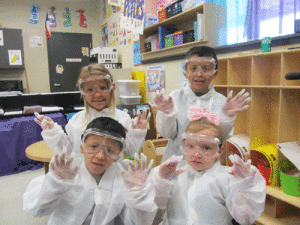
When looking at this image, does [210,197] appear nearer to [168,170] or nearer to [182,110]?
[168,170]

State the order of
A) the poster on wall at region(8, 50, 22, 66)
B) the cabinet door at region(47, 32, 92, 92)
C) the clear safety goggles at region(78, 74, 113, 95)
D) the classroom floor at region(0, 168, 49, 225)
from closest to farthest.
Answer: the clear safety goggles at region(78, 74, 113, 95), the classroom floor at region(0, 168, 49, 225), the poster on wall at region(8, 50, 22, 66), the cabinet door at region(47, 32, 92, 92)

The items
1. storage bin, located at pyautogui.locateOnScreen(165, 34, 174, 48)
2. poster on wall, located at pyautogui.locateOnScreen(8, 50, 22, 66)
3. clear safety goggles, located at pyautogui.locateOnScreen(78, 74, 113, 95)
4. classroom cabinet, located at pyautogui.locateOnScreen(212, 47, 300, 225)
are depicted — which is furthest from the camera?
poster on wall, located at pyautogui.locateOnScreen(8, 50, 22, 66)

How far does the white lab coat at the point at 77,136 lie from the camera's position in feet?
4.37

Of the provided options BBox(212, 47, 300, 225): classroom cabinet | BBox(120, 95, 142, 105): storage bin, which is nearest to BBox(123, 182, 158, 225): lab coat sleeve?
BBox(212, 47, 300, 225): classroom cabinet

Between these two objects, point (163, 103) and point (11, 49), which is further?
point (11, 49)

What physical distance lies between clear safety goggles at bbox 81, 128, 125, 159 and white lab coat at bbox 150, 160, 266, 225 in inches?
7.8

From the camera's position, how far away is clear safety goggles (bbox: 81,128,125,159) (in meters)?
1.02

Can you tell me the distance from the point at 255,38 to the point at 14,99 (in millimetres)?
3672

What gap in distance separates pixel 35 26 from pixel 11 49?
36.0 inches

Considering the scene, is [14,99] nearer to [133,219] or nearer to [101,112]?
[101,112]

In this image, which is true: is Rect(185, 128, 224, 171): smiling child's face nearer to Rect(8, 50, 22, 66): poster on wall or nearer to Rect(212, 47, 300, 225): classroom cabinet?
Rect(212, 47, 300, 225): classroom cabinet

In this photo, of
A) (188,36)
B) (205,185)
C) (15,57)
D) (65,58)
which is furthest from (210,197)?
(65,58)

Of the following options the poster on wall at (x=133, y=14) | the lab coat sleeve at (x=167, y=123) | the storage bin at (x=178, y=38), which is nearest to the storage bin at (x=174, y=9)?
the storage bin at (x=178, y=38)

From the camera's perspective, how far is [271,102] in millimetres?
2113
